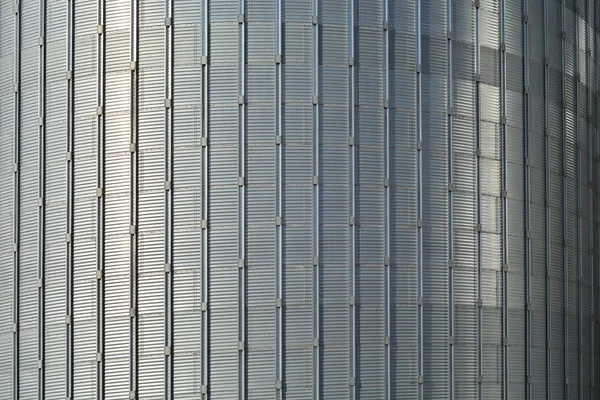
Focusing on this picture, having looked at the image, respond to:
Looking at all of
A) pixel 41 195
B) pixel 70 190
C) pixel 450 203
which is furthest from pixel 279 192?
pixel 41 195

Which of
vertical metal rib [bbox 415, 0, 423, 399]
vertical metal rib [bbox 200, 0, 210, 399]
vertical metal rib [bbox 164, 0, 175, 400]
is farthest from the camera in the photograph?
vertical metal rib [bbox 415, 0, 423, 399]

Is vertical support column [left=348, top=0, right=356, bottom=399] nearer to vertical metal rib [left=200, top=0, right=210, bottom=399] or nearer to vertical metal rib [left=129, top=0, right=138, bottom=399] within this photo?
vertical metal rib [left=200, top=0, right=210, bottom=399]

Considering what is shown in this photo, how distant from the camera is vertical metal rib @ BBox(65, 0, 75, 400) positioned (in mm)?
48469

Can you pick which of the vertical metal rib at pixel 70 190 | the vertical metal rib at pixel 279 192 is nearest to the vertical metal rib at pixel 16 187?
the vertical metal rib at pixel 70 190

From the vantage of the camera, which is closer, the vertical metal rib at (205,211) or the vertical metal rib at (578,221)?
the vertical metal rib at (205,211)

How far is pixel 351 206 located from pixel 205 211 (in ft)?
17.2

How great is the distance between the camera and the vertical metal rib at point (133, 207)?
156 ft

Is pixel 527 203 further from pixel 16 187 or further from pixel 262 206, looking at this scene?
pixel 16 187

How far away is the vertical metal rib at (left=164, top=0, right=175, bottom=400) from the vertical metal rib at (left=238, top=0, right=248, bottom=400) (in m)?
2.41

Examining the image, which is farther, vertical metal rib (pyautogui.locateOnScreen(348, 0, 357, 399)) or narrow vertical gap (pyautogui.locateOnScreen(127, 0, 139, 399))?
vertical metal rib (pyautogui.locateOnScreen(348, 0, 357, 399))

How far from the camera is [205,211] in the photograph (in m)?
48.2

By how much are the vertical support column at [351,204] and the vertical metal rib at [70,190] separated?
9976 millimetres

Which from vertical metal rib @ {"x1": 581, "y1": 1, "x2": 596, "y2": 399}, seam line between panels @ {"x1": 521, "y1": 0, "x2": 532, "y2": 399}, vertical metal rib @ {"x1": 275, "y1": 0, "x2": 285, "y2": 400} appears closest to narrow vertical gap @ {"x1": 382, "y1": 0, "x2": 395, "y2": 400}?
vertical metal rib @ {"x1": 275, "y1": 0, "x2": 285, "y2": 400}

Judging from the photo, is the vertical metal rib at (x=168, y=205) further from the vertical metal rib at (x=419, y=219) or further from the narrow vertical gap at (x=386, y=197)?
the vertical metal rib at (x=419, y=219)
